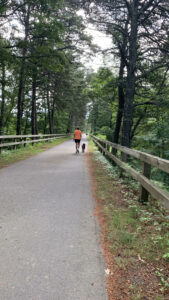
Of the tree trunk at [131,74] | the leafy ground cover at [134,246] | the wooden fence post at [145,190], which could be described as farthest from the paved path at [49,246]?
the tree trunk at [131,74]

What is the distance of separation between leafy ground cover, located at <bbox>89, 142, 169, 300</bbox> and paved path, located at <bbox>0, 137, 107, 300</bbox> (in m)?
0.16

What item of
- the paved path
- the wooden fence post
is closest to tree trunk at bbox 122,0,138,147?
the paved path

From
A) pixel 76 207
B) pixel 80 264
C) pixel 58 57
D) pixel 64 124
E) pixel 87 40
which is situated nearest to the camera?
pixel 80 264

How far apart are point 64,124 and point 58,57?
3911 cm

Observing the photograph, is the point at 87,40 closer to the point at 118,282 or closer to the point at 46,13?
the point at 46,13

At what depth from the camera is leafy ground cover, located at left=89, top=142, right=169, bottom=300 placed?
86.0 inches

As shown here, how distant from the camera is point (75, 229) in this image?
11.3ft

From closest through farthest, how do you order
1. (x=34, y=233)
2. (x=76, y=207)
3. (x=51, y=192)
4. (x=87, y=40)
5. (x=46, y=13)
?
(x=34, y=233) → (x=76, y=207) → (x=51, y=192) → (x=46, y=13) → (x=87, y=40)

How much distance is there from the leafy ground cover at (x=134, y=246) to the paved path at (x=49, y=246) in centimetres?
16

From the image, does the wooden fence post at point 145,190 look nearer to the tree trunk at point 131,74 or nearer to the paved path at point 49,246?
the paved path at point 49,246

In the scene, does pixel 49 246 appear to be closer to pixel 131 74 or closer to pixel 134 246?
pixel 134 246

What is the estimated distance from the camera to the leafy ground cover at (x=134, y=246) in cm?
218

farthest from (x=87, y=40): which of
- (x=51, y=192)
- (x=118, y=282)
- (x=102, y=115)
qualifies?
(x=102, y=115)

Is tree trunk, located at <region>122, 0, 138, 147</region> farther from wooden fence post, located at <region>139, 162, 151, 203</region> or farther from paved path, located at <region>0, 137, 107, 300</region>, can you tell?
wooden fence post, located at <region>139, 162, 151, 203</region>
